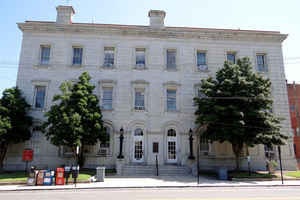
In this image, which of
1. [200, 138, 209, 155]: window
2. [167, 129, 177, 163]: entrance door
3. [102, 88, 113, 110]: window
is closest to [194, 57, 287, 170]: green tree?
[200, 138, 209, 155]: window

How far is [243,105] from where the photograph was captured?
1680 centimetres

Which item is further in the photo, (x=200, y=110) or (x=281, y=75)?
(x=281, y=75)

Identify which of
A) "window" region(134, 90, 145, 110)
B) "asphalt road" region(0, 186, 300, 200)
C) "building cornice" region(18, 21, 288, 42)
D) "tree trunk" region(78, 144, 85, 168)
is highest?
"building cornice" region(18, 21, 288, 42)

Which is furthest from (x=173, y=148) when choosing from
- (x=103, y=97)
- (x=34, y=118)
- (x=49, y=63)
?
(x=49, y=63)

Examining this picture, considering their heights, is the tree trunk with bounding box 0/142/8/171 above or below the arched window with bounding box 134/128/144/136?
below

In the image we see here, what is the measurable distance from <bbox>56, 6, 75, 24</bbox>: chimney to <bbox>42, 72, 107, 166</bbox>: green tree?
7.95 metres

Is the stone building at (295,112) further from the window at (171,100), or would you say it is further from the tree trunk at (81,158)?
the tree trunk at (81,158)

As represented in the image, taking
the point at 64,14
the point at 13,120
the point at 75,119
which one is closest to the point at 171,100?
the point at 75,119

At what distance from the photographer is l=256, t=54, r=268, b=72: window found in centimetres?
2233

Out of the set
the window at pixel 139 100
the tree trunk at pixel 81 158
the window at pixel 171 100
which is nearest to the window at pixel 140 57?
the window at pixel 139 100

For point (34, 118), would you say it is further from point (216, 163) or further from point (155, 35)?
point (216, 163)

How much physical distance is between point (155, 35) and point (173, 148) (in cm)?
1180

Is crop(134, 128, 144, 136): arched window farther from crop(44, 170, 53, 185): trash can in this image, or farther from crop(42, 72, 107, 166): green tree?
crop(44, 170, 53, 185): trash can

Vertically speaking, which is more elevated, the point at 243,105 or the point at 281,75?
the point at 281,75
